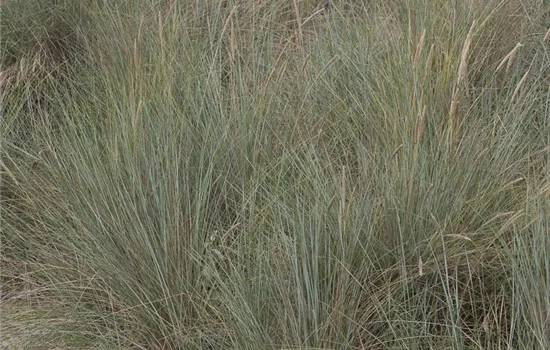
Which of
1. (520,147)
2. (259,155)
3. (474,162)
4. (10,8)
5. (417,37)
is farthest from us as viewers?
(10,8)

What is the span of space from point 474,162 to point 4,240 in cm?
172

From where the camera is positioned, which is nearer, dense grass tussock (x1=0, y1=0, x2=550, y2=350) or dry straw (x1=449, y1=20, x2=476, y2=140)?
dense grass tussock (x1=0, y1=0, x2=550, y2=350)

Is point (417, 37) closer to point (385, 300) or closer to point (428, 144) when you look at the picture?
point (428, 144)

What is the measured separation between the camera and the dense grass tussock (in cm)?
213

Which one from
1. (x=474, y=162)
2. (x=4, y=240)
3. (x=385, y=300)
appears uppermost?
(x=474, y=162)

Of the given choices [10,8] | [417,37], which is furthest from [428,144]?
[10,8]

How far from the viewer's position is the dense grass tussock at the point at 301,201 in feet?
7.00

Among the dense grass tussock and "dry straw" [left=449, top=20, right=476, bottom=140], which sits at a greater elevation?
"dry straw" [left=449, top=20, right=476, bottom=140]

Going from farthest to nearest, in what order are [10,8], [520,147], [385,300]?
[10,8], [520,147], [385,300]

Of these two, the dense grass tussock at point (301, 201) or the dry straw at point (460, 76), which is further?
the dry straw at point (460, 76)

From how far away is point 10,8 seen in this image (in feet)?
12.9

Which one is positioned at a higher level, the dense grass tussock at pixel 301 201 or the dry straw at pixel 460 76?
the dry straw at pixel 460 76

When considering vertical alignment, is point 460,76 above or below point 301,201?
above

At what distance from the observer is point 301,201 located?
238 cm
